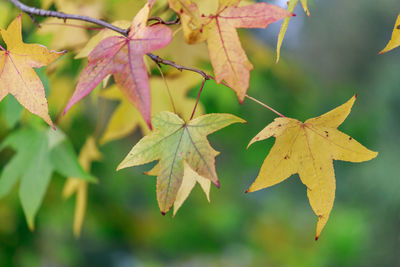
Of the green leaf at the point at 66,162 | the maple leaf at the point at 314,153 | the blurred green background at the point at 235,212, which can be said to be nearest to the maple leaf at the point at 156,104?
the green leaf at the point at 66,162

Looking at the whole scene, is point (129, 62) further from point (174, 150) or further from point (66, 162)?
point (66, 162)

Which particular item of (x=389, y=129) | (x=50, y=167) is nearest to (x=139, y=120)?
(x=50, y=167)

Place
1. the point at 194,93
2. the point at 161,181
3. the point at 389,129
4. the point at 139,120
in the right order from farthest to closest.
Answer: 1. the point at 389,129
2. the point at 194,93
3. the point at 139,120
4. the point at 161,181

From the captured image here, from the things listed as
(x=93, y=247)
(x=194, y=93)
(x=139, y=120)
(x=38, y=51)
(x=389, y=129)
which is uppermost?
(x=38, y=51)

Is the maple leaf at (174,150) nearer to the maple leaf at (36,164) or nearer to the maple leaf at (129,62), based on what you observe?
the maple leaf at (129,62)

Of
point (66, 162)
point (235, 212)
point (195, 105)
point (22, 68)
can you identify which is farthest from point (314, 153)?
point (235, 212)

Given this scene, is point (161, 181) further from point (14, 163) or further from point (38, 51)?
point (14, 163)
